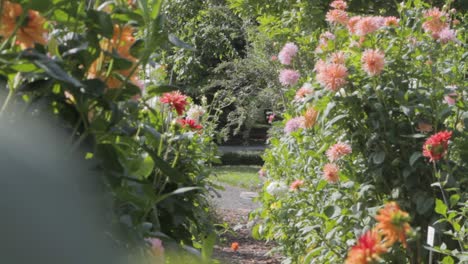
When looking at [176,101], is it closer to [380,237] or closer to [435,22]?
[435,22]

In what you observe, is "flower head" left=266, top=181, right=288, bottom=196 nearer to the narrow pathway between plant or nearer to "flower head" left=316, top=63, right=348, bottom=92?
the narrow pathway between plant

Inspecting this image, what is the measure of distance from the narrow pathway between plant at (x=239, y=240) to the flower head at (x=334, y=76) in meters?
1.22

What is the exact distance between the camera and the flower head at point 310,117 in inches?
118

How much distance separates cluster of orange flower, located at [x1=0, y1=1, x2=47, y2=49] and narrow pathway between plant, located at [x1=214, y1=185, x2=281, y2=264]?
271cm

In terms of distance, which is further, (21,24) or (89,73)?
(89,73)

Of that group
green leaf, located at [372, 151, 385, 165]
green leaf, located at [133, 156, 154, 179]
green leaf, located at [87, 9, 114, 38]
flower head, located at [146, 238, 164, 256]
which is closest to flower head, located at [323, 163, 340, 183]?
green leaf, located at [372, 151, 385, 165]

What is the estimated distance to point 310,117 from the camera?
300 cm

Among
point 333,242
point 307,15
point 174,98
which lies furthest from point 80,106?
point 307,15

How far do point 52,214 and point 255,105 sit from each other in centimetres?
1155

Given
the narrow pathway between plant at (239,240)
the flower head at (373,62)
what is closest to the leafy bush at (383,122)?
the flower head at (373,62)

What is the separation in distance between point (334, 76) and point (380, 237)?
198 centimetres

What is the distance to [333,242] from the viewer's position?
300cm

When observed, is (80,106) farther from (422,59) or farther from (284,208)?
(284,208)

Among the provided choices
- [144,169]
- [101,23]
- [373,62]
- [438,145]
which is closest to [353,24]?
[373,62]
